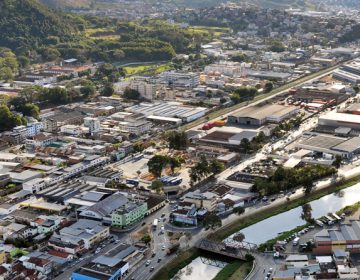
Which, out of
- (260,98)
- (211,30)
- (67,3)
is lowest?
(260,98)

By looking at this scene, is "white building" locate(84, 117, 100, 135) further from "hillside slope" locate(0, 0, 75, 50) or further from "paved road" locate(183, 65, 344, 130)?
"hillside slope" locate(0, 0, 75, 50)

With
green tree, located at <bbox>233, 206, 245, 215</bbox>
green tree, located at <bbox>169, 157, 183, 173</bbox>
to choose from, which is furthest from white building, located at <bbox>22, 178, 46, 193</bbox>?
green tree, located at <bbox>233, 206, 245, 215</bbox>

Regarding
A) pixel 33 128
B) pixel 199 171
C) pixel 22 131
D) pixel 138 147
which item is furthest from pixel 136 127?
pixel 199 171

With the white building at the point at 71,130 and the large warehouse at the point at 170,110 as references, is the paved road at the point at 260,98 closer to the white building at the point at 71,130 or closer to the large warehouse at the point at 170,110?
the large warehouse at the point at 170,110

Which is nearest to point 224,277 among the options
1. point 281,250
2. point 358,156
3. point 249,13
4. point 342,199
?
point 281,250

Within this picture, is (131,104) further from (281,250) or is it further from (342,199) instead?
(281,250)

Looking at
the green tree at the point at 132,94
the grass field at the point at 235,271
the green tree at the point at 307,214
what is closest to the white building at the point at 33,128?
the green tree at the point at 132,94

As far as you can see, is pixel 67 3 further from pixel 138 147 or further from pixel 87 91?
pixel 138 147
